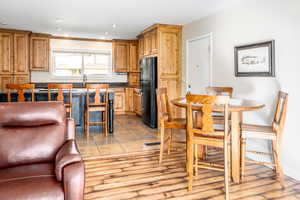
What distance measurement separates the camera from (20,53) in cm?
601

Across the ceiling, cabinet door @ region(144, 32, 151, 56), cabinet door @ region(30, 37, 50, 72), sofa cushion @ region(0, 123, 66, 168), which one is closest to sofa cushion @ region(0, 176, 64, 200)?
sofa cushion @ region(0, 123, 66, 168)

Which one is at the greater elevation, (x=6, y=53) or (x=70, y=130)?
(x=6, y=53)

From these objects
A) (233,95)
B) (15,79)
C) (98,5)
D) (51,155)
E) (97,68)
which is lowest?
(51,155)

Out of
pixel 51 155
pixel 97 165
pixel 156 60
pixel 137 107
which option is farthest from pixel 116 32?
pixel 51 155

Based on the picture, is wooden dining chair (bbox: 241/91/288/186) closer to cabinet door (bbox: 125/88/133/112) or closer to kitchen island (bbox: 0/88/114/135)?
kitchen island (bbox: 0/88/114/135)

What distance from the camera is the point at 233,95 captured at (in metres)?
3.79

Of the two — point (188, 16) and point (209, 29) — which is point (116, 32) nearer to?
point (188, 16)

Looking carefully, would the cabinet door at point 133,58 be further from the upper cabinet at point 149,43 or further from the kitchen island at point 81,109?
the kitchen island at point 81,109

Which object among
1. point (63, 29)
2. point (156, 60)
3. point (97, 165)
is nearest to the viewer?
point (97, 165)

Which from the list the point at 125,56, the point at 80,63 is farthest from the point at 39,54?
the point at 125,56

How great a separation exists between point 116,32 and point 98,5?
7.42 ft

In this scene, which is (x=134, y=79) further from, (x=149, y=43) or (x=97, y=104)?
(x=97, y=104)

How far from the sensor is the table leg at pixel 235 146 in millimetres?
2527

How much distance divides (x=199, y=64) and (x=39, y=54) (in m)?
4.38
